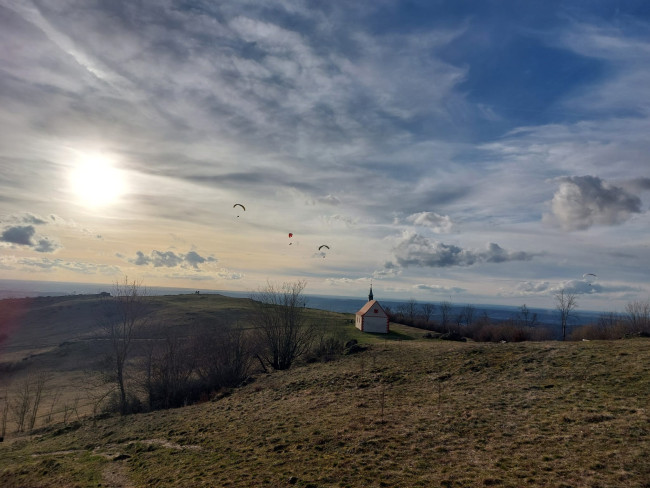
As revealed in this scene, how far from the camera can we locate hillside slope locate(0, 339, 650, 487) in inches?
570

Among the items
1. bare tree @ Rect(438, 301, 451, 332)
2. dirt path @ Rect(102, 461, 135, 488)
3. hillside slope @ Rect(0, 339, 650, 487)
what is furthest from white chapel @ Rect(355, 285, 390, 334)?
dirt path @ Rect(102, 461, 135, 488)

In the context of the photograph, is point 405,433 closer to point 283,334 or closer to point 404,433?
point 404,433

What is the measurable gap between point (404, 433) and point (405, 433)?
0.05 m

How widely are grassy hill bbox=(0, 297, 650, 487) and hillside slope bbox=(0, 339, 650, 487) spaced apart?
0.08 m

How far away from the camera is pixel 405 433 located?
18.9 m

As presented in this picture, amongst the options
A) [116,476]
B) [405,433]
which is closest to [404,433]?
[405,433]

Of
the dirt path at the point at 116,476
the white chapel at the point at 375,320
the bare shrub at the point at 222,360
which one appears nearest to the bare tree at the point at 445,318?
the white chapel at the point at 375,320

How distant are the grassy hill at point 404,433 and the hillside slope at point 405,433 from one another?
0.28ft

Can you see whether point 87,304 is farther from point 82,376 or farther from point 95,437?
point 95,437

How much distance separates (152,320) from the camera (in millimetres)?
111125

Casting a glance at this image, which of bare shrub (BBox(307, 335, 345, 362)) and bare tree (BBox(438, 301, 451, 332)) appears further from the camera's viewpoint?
bare tree (BBox(438, 301, 451, 332))

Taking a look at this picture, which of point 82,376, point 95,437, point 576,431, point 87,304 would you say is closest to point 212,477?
point 576,431

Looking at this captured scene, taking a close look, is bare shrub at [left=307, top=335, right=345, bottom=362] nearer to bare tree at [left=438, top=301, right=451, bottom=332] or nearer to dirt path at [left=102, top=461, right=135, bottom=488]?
dirt path at [left=102, top=461, right=135, bottom=488]

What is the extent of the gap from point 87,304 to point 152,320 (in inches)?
1632
